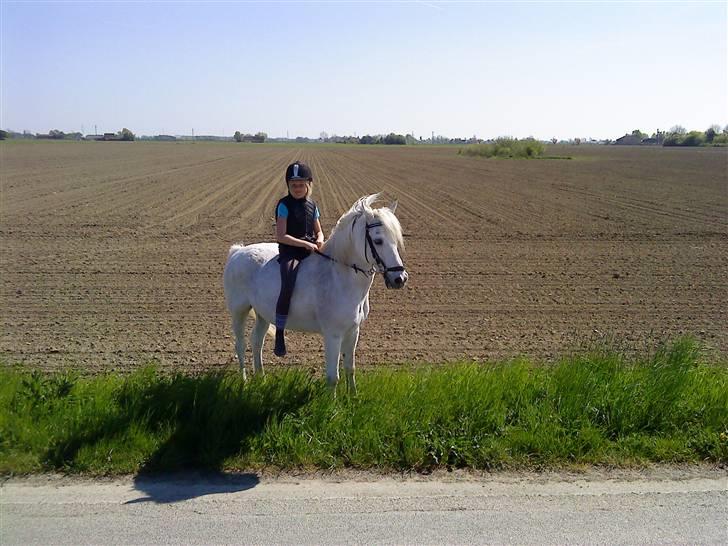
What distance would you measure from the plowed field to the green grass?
220 cm

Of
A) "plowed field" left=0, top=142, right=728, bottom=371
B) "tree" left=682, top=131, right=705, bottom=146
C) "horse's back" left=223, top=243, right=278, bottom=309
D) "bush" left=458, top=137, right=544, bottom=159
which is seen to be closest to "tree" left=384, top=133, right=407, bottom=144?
"tree" left=682, top=131, right=705, bottom=146

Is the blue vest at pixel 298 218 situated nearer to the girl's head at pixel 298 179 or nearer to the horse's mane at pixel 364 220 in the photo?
the girl's head at pixel 298 179

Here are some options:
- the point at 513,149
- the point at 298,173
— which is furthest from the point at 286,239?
the point at 513,149

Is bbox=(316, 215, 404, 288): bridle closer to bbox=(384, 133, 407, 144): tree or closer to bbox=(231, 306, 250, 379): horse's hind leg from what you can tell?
bbox=(231, 306, 250, 379): horse's hind leg

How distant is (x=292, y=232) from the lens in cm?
513

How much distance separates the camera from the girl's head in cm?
489

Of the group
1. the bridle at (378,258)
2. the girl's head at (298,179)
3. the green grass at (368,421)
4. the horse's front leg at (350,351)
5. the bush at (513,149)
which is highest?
the bush at (513,149)

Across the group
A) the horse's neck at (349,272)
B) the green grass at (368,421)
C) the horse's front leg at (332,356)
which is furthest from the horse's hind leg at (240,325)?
the horse's neck at (349,272)

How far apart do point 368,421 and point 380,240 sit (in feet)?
5.15

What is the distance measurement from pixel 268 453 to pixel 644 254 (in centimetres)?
1334

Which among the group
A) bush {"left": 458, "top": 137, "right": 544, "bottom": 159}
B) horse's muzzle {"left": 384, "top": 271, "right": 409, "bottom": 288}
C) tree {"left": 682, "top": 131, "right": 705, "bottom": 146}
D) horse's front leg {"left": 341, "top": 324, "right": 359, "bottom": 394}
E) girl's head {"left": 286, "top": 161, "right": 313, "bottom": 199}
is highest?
tree {"left": 682, "top": 131, "right": 705, "bottom": 146}

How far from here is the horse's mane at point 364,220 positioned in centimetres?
446

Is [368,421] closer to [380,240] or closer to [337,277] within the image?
[337,277]

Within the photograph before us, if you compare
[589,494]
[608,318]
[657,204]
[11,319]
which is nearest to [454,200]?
[657,204]
